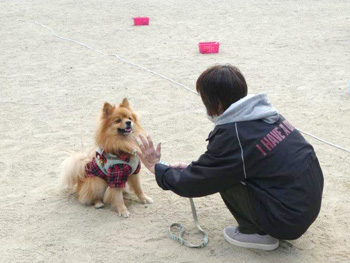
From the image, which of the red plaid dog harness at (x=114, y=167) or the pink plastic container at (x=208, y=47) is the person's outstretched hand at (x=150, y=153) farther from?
the pink plastic container at (x=208, y=47)

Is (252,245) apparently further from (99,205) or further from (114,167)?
(99,205)

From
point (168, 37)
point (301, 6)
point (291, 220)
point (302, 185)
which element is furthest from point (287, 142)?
point (301, 6)

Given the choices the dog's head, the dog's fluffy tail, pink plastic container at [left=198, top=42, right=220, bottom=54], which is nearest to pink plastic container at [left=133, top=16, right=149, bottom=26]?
pink plastic container at [left=198, top=42, right=220, bottom=54]

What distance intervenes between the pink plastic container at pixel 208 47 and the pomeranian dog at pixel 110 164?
4.97 m

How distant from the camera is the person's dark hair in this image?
2.66 metres

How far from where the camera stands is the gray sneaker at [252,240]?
2.91 m

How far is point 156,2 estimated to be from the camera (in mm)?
15000

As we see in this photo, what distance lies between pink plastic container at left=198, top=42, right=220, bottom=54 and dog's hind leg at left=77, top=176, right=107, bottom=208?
16.9 feet

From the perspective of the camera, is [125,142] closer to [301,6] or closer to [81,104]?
[81,104]

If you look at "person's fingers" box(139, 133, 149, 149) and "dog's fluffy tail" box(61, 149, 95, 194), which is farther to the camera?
"dog's fluffy tail" box(61, 149, 95, 194)

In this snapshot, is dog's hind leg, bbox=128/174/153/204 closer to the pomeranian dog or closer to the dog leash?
the pomeranian dog

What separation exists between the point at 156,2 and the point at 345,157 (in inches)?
460

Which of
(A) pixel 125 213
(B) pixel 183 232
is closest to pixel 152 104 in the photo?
(A) pixel 125 213

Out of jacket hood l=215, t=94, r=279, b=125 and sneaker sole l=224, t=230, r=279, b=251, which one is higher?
jacket hood l=215, t=94, r=279, b=125
